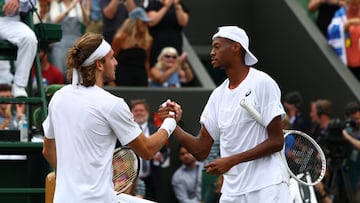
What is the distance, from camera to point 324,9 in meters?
17.1

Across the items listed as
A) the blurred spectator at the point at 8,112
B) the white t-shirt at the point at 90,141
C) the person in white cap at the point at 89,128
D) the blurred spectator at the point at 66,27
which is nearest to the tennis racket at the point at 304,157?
the person in white cap at the point at 89,128

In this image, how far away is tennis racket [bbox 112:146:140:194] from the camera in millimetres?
7590

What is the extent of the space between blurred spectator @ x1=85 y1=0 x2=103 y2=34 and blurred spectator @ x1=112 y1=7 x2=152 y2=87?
59cm

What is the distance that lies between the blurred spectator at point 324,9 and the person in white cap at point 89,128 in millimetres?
9971

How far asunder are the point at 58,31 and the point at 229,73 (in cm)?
303

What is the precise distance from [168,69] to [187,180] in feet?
6.14

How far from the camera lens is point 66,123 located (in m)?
6.83

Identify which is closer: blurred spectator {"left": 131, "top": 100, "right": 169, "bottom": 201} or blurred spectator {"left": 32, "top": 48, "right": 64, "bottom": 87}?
blurred spectator {"left": 131, "top": 100, "right": 169, "bottom": 201}

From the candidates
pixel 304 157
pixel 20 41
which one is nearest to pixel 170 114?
pixel 304 157

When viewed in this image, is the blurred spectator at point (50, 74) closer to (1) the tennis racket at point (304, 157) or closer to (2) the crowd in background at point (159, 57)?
(2) the crowd in background at point (159, 57)

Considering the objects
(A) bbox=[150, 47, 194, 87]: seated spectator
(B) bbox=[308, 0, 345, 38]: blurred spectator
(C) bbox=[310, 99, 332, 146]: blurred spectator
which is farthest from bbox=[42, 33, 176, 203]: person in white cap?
(B) bbox=[308, 0, 345, 38]: blurred spectator

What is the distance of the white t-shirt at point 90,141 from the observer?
6.74 m

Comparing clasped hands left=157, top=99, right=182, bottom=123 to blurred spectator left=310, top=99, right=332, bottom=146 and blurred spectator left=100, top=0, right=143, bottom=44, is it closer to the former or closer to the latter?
blurred spectator left=310, top=99, right=332, bottom=146

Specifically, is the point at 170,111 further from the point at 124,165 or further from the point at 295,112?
the point at 295,112
